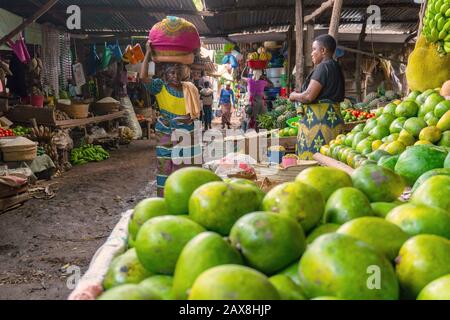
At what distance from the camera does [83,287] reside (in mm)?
1275

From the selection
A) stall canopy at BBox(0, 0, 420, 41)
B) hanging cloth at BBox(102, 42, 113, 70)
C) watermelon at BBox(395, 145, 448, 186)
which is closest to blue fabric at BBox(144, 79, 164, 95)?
watermelon at BBox(395, 145, 448, 186)

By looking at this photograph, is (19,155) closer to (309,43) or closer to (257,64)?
(309,43)

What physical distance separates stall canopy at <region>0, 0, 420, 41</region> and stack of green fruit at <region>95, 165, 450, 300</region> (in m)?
Answer: 8.37

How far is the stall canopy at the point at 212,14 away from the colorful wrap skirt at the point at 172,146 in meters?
5.08

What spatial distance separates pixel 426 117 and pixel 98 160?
26.9ft

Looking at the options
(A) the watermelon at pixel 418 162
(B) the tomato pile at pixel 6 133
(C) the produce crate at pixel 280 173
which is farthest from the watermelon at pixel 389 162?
(B) the tomato pile at pixel 6 133

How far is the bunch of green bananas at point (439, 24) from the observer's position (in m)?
3.62

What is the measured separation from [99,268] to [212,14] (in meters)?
8.92

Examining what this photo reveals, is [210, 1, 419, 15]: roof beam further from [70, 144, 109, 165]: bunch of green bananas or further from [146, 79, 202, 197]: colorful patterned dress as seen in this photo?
[146, 79, 202, 197]: colorful patterned dress

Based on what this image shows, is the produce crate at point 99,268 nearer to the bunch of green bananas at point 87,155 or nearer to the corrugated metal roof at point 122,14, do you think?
the corrugated metal roof at point 122,14

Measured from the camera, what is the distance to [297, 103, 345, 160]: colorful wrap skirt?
470 cm

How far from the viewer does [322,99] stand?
4.65 m

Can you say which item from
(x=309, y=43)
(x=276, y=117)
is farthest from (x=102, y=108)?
(x=309, y=43)

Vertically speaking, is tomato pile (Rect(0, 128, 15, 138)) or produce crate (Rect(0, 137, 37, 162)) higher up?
tomato pile (Rect(0, 128, 15, 138))
